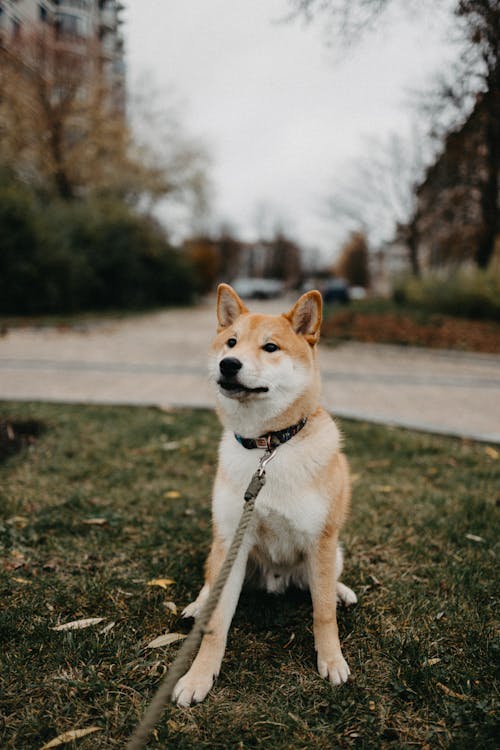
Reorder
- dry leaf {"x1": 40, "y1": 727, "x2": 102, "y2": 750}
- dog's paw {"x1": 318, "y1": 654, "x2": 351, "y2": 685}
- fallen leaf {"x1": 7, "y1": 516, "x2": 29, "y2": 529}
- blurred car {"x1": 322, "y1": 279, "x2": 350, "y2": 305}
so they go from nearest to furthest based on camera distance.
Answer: dry leaf {"x1": 40, "y1": 727, "x2": 102, "y2": 750} < dog's paw {"x1": 318, "y1": 654, "x2": 351, "y2": 685} < fallen leaf {"x1": 7, "y1": 516, "x2": 29, "y2": 529} < blurred car {"x1": 322, "y1": 279, "x2": 350, "y2": 305}

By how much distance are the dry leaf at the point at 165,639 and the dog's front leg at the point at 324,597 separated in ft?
2.11

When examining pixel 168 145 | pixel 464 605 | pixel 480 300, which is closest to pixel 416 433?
pixel 464 605

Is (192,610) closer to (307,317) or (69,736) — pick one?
(69,736)

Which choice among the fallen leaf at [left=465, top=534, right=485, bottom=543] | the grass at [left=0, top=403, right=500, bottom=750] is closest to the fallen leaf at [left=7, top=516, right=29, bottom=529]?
the grass at [left=0, top=403, right=500, bottom=750]

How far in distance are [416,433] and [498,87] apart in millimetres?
4957

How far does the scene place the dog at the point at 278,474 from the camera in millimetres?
2207

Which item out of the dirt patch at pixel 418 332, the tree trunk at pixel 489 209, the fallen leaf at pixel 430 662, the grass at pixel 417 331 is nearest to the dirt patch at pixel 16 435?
the fallen leaf at pixel 430 662

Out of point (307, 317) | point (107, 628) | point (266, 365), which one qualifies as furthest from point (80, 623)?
point (307, 317)

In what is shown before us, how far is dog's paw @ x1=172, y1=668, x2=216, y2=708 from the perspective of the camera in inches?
80.7

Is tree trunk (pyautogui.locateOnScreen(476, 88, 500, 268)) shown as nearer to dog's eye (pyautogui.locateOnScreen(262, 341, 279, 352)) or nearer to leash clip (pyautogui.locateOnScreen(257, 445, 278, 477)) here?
dog's eye (pyautogui.locateOnScreen(262, 341, 279, 352))

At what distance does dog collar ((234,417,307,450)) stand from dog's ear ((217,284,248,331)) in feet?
2.14

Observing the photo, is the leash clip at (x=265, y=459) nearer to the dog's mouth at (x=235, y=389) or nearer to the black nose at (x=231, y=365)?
the dog's mouth at (x=235, y=389)

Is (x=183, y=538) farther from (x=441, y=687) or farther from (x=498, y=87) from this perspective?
(x=498, y=87)

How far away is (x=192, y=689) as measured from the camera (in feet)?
6.82
